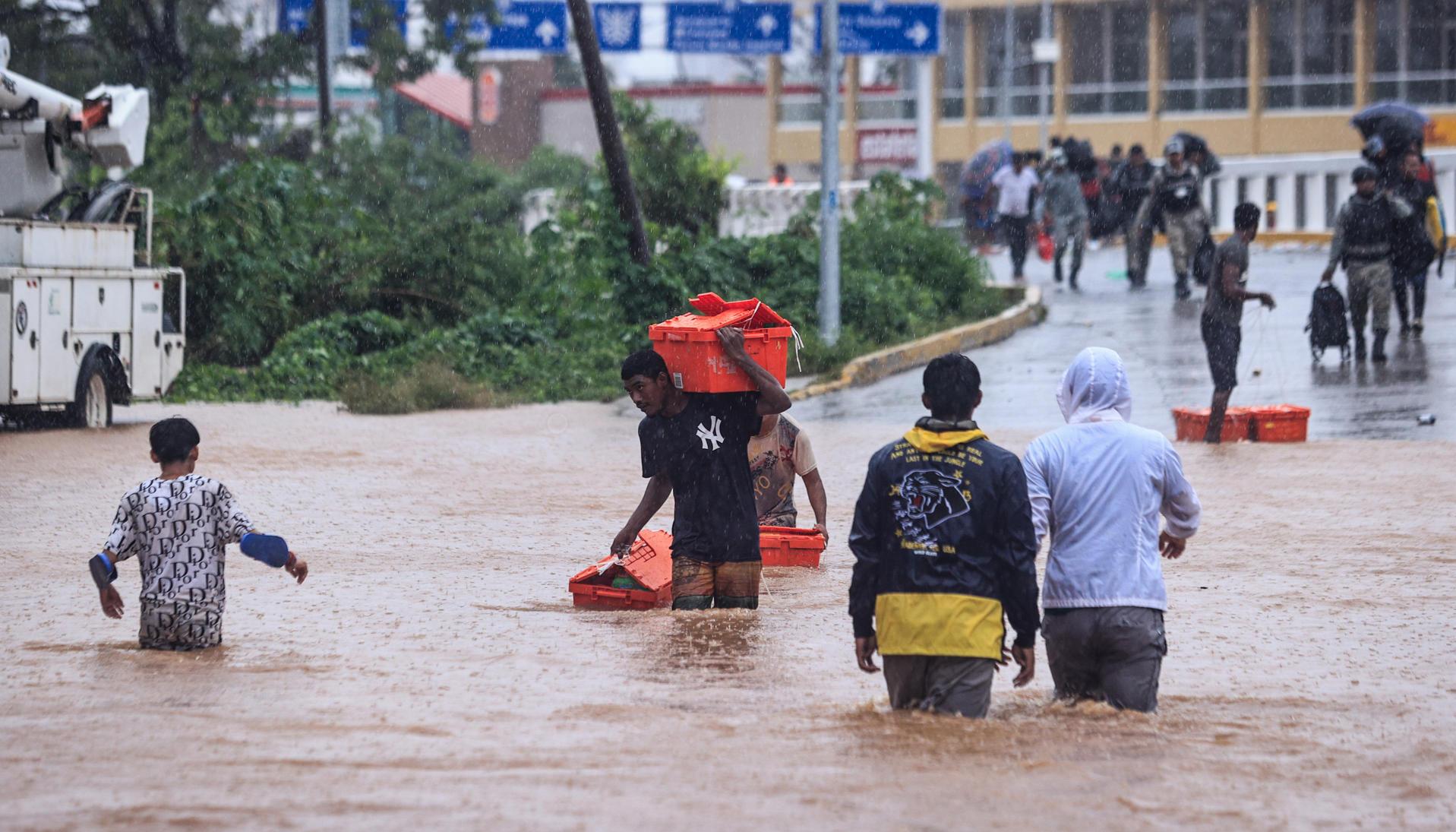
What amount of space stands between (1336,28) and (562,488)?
4616cm

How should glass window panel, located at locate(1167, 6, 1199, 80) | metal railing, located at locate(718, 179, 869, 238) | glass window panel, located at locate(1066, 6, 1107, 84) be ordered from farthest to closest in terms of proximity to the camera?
1. glass window panel, located at locate(1066, 6, 1107, 84)
2. glass window panel, located at locate(1167, 6, 1199, 80)
3. metal railing, located at locate(718, 179, 869, 238)

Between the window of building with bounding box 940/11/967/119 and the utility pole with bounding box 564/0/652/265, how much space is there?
1545 inches

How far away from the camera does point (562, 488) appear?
1288 centimetres

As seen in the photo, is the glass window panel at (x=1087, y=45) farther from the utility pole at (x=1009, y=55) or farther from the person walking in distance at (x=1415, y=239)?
the person walking in distance at (x=1415, y=239)

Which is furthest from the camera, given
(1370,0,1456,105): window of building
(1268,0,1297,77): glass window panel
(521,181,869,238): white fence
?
(1268,0,1297,77): glass window panel

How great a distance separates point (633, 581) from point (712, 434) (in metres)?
1.23

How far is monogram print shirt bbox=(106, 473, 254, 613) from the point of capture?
6.88m

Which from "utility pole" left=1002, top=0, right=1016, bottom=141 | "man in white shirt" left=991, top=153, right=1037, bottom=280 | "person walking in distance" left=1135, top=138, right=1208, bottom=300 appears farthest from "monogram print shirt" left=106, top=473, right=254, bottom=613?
"utility pole" left=1002, top=0, right=1016, bottom=141

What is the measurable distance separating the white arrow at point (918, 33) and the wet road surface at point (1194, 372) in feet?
59.3

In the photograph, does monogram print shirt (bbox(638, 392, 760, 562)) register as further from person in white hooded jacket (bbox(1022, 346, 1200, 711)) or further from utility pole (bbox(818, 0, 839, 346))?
utility pole (bbox(818, 0, 839, 346))

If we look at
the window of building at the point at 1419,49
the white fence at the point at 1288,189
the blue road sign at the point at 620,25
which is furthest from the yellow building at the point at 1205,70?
the white fence at the point at 1288,189

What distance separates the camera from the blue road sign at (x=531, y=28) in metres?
40.6

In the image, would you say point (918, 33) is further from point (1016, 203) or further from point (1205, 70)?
point (1016, 203)

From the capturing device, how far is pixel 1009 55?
51.9 meters
